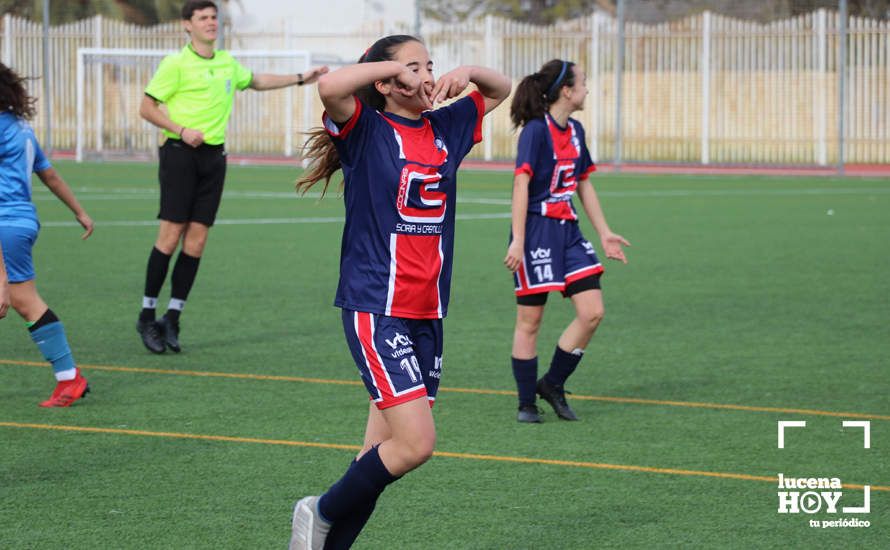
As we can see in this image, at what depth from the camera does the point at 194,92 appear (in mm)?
10227

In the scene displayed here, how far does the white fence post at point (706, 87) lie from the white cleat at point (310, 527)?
29.5 m

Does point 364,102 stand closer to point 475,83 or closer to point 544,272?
point 475,83

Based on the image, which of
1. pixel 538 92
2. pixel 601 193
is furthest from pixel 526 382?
pixel 601 193

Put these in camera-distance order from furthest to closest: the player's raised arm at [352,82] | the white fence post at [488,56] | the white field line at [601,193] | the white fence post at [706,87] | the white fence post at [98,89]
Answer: the white fence post at [98,89] < the white fence post at [488,56] < the white fence post at [706,87] < the white field line at [601,193] < the player's raised arm at [352,82]

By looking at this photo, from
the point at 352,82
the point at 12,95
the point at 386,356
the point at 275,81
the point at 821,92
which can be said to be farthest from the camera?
the point at 821,92

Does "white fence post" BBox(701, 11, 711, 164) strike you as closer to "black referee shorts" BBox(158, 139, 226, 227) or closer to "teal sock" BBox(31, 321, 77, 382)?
"black referee shorts" BBox(158, 139, 226, 227)

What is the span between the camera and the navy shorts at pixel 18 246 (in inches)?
295

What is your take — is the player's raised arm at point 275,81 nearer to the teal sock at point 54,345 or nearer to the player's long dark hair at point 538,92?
the player's long dark hair at point 538,92

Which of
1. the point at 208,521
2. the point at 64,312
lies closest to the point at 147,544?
the point at 208,521

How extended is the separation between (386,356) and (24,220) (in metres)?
3.55

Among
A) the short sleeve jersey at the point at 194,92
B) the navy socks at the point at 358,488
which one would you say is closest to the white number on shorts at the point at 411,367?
the navy socks at the point at 358,488

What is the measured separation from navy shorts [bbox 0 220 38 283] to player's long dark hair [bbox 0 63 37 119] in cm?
56

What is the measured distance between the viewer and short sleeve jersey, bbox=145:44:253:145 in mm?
10172

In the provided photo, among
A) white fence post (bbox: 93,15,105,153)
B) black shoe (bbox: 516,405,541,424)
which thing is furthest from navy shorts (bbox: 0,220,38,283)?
white fence post (bbox: 93,15,105,153)
